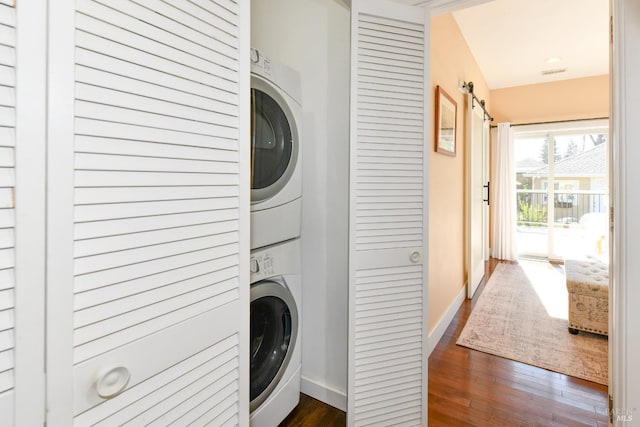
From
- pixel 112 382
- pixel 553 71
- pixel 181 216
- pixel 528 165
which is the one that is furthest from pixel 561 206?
pixel 112 382

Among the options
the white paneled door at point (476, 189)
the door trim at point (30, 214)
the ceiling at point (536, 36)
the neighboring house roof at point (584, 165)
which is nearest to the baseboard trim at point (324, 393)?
the door trim at point (30, 214)

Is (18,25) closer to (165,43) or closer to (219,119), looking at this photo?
(165,43)

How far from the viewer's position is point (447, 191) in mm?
2775

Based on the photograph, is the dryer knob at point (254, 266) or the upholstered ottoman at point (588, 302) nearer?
the dryer knob at point (254, 266)

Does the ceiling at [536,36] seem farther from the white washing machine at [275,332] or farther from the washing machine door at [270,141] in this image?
the white washing machine at [275,332]

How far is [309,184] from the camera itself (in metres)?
1.78

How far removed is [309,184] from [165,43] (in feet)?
3.76

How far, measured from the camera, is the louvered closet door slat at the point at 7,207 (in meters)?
0.47

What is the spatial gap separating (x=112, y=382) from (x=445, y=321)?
105 inches

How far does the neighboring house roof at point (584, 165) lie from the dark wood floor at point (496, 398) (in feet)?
13.4

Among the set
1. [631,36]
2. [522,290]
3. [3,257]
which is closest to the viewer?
[3,257]

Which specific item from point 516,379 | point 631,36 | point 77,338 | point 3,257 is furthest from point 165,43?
point 516,379

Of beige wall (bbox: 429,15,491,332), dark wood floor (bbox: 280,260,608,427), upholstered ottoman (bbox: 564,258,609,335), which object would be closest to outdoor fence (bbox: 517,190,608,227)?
beige wall (bbox: 429,15,491,332)

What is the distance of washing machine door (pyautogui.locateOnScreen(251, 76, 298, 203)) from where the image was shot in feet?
4.24
